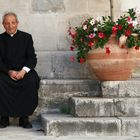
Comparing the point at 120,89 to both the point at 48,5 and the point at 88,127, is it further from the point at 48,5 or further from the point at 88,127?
the point at 48,5

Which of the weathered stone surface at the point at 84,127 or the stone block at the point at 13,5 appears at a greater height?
the stone block at the point at 13,5

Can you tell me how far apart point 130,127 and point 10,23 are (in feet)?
6.94

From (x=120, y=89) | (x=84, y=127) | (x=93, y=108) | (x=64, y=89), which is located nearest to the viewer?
(x=84, y=127)

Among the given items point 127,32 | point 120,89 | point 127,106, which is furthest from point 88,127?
point 127,32

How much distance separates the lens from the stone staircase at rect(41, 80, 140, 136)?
5949mm

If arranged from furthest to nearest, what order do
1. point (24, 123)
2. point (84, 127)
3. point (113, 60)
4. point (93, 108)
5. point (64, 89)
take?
point (64, 89), point (24, 123), point (113, 60), point (93, 108), point (84, 127)

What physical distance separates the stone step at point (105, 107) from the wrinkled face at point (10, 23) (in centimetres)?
132

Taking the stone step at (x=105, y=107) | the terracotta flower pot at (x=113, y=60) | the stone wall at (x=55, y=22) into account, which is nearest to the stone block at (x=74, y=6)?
the stone wall at (x=55, y=22)

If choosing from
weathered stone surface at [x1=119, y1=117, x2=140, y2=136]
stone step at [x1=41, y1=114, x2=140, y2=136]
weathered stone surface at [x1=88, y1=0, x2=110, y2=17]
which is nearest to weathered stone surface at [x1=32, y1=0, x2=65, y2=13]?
weathered stone surface at [x1=88, y1=0, x2=110, y2=17]

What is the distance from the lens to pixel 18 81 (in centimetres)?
653

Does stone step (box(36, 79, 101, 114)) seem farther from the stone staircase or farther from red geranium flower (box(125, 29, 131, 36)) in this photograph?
red geranium flower (box(125, 29, 131, 36))

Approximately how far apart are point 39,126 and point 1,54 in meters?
1.12

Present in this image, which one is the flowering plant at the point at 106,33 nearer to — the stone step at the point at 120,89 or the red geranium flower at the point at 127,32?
the red geranium flower at the point at 127,32

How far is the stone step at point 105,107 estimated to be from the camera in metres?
6.18
